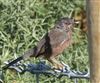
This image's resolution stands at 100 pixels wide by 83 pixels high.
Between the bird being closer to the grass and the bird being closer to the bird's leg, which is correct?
the bird's leg

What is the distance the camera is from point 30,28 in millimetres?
5496

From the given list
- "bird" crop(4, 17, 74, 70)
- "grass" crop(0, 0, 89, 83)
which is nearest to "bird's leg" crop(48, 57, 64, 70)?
"bird" crop(4, 17, 74, 70)

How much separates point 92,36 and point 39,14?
3913 millimetres

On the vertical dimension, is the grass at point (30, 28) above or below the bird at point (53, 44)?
below

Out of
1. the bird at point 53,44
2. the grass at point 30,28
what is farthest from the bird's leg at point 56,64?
the grass at point 30,28

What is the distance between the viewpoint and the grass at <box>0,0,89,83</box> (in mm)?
4988

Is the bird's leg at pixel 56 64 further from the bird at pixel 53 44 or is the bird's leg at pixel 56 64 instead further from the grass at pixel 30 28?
the grass at pixel 30 28

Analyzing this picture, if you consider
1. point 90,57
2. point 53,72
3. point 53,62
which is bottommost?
point 53,62

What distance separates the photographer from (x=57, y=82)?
14.4 ft

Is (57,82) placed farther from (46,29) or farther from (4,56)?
(46,29)

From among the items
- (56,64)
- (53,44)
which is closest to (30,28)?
(53,44)

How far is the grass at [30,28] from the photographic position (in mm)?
4988

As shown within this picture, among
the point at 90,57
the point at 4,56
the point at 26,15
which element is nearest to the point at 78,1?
the point at 26,15

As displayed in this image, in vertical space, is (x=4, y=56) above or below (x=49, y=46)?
below
